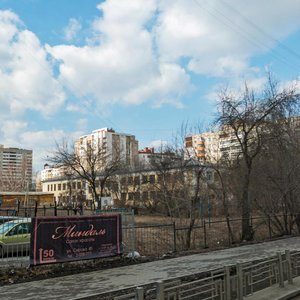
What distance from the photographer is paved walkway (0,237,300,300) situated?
948cm

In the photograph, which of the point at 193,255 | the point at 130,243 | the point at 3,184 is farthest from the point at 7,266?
the point at 3,184

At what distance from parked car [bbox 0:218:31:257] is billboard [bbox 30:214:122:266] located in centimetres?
98

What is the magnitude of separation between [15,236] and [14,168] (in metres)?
128

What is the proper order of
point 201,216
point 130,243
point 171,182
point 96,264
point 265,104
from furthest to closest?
point 171,182, point 201,216, point 265,104, point 130,243, point 96,264

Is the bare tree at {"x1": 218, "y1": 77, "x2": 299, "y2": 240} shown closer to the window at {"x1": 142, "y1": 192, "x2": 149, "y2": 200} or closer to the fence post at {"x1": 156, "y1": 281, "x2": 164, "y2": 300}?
the fence post at {"x1": 156, "y1": 281, "x2": 164, "y2": 300}

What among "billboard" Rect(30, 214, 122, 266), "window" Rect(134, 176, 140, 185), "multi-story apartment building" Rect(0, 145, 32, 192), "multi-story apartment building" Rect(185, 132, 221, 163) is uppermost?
"multi-story apartment building" Rect(0, 145, 32, 192)

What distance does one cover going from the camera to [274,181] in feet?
85.1

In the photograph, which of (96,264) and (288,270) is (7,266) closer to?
(96,264)

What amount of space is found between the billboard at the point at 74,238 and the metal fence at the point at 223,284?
373 cm

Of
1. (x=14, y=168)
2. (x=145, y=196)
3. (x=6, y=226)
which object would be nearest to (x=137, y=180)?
(x=145, y=196)

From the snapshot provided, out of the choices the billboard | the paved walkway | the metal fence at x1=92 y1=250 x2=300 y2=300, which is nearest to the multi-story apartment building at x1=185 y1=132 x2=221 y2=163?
the paved walkway

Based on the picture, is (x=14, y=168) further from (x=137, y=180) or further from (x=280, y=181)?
Result: (x=280, y=181)

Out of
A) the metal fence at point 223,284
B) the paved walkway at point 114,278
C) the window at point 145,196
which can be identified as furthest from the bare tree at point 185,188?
the window at point 145,196

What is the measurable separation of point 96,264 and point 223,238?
530 inches
